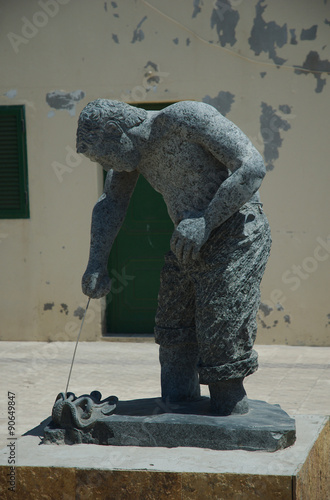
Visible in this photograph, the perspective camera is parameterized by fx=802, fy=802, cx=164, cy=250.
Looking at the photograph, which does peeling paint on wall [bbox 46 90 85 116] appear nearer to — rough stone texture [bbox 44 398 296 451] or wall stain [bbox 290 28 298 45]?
wall stain [bbox 290 28 298 45]

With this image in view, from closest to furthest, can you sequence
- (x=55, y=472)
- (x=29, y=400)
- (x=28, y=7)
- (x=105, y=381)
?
(x=55, y=472)
(x=29, y=400)
(x=105, y=381)
(x=28, y=7)

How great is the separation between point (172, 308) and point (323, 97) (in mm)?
4355

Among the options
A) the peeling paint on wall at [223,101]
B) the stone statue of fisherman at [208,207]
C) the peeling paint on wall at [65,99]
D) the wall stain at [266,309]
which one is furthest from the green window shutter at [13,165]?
the stone statue of fisherman at [208,207]

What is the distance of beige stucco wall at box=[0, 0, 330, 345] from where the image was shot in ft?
25.6

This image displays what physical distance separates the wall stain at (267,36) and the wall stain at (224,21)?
0.62 feet

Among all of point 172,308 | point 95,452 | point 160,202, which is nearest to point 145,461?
point 95,452

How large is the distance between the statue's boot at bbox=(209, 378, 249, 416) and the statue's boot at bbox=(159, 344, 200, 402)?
0.29 metres

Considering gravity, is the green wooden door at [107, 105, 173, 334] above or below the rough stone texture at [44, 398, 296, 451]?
below

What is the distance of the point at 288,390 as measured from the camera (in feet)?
20.2

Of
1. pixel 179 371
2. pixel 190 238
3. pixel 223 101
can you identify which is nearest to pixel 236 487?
pixel 179 371

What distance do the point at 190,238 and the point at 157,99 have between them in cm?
461

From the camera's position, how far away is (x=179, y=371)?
13.7 ft

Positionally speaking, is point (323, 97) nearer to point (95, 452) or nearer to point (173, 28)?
point (173, 28)

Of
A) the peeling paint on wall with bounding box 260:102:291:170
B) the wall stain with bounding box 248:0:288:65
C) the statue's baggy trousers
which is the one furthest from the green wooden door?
the statue's baggy trousers
